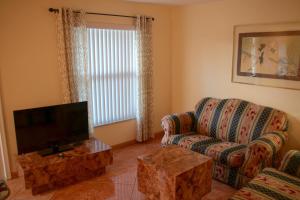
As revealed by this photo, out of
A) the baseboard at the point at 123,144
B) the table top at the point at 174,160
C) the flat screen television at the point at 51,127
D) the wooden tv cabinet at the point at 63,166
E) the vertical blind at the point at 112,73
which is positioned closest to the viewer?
the table top at the point at 174,160

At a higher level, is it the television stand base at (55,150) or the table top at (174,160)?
the table top at (174,160)

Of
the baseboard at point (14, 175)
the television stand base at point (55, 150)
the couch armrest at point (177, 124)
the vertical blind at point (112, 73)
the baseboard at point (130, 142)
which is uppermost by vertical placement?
the vertical blind at point (112, 73)

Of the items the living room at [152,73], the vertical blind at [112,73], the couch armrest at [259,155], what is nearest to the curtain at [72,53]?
the living room at [152,73]

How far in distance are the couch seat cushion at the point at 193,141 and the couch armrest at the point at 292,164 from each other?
2.99 feet

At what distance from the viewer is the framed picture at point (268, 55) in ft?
9.90

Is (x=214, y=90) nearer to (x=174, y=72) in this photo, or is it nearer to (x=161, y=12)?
(x=174, y=72)

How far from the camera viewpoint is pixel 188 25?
13.9 ft

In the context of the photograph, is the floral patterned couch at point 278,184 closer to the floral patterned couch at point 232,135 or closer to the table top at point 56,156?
the floral patterned couch at point 232,135

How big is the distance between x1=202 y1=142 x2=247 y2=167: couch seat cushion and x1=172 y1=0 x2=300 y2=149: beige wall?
2.59 feet

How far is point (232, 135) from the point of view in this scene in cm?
334

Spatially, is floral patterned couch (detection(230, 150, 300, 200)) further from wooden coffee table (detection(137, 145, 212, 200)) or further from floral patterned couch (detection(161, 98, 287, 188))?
wooden coffee table (detection(137, 145, 212, 200))

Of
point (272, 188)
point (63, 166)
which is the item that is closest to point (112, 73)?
point (63, 166)

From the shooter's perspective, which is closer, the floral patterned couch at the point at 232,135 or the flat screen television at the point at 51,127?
the floral patterned couch at the point at 232,135

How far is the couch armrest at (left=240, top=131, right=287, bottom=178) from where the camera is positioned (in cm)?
262
